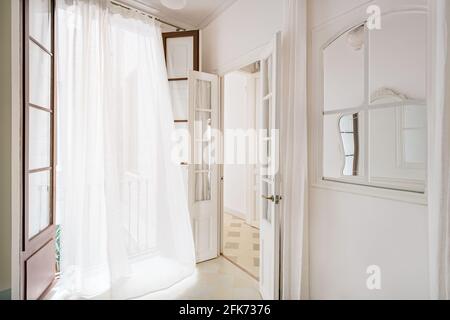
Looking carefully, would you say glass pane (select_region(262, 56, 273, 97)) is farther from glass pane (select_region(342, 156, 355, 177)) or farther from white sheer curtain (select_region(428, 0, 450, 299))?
white sheer curtain (select_region(428, 0, 450, 299))

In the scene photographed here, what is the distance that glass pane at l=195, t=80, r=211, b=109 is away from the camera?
8.41 feet

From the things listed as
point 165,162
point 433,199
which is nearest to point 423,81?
point 433,199

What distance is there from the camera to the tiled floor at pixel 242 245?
8.38 ft

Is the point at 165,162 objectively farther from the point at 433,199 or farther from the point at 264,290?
the point at 433,199

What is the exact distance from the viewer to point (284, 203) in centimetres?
165

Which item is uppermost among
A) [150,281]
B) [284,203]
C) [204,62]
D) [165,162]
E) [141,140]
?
[204,62]

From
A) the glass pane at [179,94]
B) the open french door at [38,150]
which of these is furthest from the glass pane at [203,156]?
the open french door at [38,150]

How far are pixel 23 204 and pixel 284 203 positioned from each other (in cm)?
185

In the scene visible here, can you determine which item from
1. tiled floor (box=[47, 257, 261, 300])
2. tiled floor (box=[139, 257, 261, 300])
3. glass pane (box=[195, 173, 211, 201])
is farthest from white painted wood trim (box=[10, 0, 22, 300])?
glass pane (box=[195, 173, 211, 201])

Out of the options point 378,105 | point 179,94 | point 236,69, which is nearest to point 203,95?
point 179,94

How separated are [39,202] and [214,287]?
1718mm

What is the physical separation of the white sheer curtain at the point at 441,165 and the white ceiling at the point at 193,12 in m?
2.05

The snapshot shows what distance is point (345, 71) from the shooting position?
5.01 feet

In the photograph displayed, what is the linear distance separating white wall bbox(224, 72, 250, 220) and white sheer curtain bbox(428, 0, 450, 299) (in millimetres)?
3091
